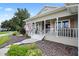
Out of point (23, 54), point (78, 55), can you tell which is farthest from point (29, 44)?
point (78, 55)

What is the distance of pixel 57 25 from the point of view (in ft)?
25.4

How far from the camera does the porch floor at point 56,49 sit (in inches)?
294

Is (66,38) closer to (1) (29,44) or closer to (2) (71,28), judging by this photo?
(2) (71,28)

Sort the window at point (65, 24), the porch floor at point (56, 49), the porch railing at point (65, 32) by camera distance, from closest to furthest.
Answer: the porch floor at point (56, 49), the porch railing at point (65, 32), the window at point (65, 24)

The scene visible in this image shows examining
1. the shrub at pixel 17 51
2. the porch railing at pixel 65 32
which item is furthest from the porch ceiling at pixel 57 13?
the shrub at pixel 17 51

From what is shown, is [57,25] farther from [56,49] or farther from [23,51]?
[23,51]

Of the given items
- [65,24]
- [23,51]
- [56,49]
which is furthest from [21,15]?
[56,49]

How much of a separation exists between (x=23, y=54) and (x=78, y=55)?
1.63 meters

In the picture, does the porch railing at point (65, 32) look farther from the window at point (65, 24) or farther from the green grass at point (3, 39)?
the green grass at point (3, 39)

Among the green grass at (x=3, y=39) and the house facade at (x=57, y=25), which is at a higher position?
the house facade at (x=57, y=25)

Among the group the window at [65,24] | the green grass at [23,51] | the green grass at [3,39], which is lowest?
the green grass at [23,51]

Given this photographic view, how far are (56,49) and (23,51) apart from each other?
999 mm

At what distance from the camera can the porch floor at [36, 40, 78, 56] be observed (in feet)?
24.5

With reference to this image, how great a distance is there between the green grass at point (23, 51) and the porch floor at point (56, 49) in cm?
19
